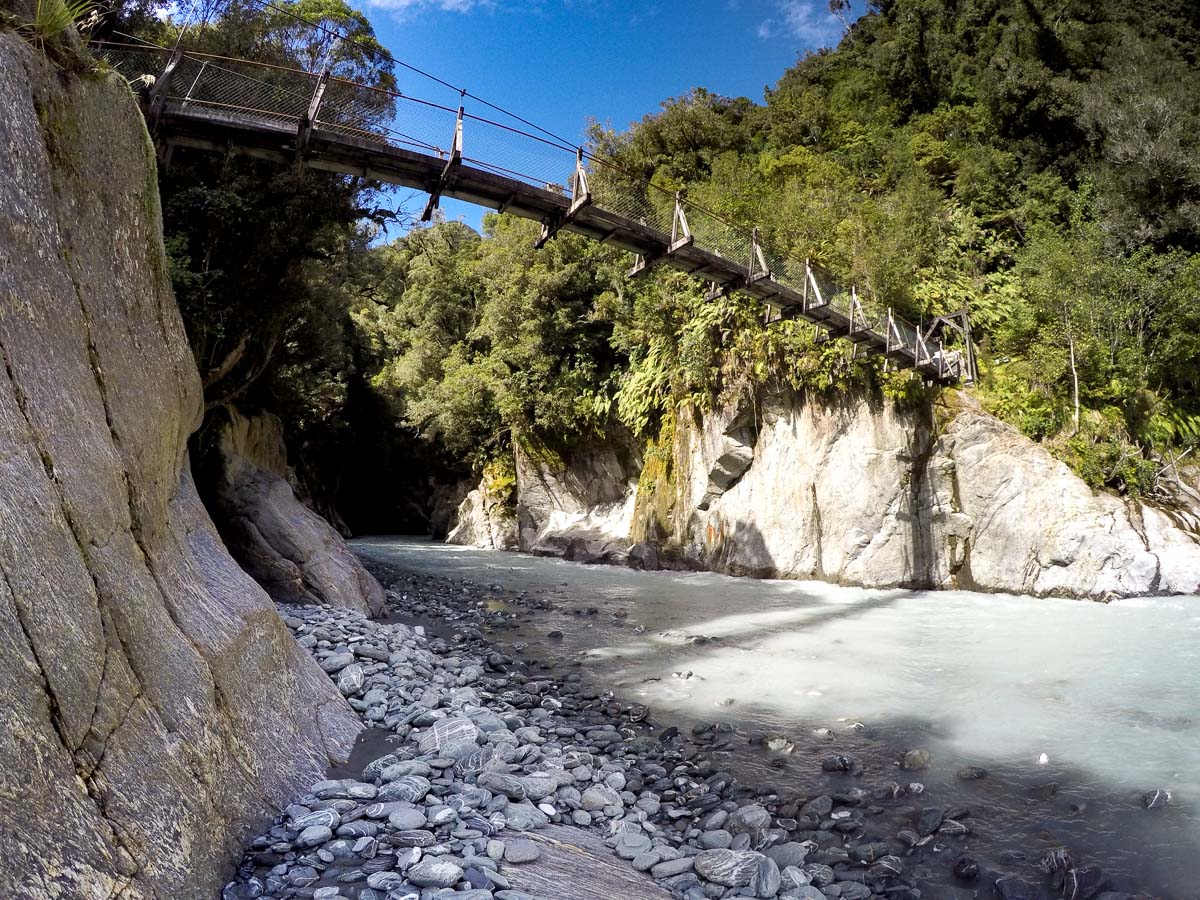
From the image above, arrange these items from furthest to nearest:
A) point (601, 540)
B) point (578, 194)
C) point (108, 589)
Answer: point (601, 540) < point (578, 194) < point (108, 589)

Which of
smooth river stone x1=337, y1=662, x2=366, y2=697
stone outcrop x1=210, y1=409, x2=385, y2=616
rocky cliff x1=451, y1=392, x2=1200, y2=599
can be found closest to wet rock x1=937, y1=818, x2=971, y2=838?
smooth river stone x1=337, y1=662, x2=366, y2=697

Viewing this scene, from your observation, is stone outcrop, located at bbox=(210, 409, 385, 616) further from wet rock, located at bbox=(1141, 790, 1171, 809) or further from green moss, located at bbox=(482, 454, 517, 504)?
green moss, located at bbox=(482, 454, 517, 504)

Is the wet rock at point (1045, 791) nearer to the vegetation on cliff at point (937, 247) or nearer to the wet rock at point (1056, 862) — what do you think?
the wet rock at point (1056, 862)

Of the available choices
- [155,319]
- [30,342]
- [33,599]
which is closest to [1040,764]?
[33,599]

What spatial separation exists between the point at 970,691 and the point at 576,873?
16.6ft

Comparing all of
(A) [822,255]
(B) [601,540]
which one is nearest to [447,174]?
(A) [822,255]

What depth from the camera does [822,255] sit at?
1609cm

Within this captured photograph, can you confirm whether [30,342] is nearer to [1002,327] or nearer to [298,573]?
[298,573]

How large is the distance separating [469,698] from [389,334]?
29226mm

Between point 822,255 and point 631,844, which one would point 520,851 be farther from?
point 822,255

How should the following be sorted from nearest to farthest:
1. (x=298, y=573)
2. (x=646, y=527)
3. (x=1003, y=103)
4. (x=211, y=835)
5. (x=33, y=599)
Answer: (x=33, y=599) < (x=211, y=835) < (x=298, y=573) < (x=646, y=527) < (x=1003, y=103)

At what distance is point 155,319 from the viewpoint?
4.41 metres

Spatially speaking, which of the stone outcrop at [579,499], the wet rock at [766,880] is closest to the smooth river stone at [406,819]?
the wet rock at [766,880]

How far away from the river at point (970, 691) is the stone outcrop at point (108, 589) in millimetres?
3343
